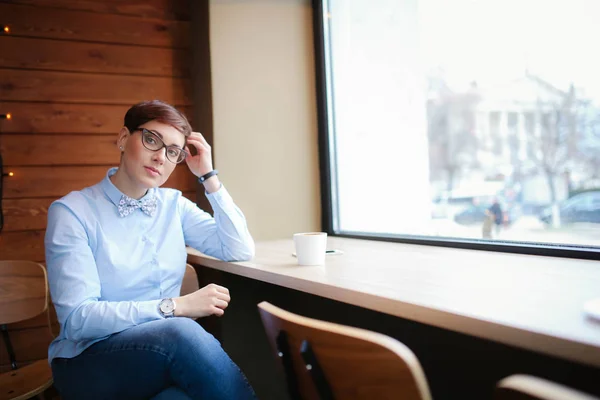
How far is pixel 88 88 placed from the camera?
7.17 feet

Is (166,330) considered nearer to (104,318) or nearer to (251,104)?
(104,318)

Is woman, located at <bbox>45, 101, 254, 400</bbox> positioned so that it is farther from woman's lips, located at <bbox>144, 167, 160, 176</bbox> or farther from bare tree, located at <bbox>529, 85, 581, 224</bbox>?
bare tree, located at <bbox>529, 85, 581, 224</bbox>

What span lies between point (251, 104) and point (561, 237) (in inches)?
52.0

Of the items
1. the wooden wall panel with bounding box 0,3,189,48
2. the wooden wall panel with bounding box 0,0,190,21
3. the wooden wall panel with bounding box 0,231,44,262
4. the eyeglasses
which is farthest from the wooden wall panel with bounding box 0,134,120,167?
the eyeglasses

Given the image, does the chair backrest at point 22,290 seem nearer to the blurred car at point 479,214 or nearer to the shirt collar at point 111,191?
the shirt collar at point 111,191

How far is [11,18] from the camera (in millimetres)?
2082

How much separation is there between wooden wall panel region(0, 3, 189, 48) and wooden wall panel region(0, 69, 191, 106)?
15 centimetres

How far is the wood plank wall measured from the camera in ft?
6.79

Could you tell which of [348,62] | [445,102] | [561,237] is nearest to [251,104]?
[348,62]

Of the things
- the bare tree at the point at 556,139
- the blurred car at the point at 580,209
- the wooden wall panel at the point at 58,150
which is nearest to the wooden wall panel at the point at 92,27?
the wooden wall panel at the point at 58,150

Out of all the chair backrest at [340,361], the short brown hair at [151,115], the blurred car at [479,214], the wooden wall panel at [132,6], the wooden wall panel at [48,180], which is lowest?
the chair backrest at [340,361]

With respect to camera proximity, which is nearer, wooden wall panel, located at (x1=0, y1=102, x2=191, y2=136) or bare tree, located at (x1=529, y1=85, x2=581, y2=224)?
bare tree, located at (x1=529, y1=85, x2=581, y2=224)

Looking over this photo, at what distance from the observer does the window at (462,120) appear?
4.42ft

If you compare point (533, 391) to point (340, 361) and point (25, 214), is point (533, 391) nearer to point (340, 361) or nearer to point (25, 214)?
point (340, 361)
